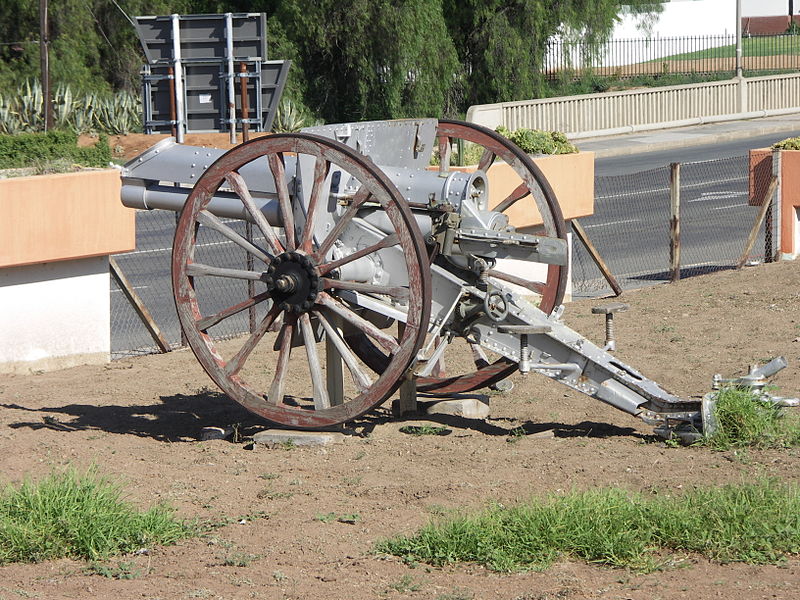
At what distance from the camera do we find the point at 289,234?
24.1ft

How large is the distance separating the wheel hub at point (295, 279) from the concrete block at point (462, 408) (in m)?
1.53

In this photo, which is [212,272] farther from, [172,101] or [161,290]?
[172,101]

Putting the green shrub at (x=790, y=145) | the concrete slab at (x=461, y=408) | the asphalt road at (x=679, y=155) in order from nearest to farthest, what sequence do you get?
1. the concrete slab at (x=461, y=408)
2. the green shrub at (x=790, y=145)
3. the asphalt road at (x=679, y=155)

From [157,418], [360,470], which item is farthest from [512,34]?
[360,470]

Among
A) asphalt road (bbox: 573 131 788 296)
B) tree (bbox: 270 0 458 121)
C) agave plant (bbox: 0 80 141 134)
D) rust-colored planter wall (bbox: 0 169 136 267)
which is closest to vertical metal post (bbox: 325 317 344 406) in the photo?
rust-colored planter wall (bbox: 0 169 136 267)

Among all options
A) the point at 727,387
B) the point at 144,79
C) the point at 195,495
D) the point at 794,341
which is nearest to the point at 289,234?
the point at 195,495

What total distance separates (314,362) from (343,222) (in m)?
0.85

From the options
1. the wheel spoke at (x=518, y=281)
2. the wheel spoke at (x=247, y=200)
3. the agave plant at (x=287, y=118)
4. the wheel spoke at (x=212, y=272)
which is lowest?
the wheel spoke at (x=518, y=281)

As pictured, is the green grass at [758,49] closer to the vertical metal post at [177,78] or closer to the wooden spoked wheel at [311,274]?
the vertical metal post at [177,78]

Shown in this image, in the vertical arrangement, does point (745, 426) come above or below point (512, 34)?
below

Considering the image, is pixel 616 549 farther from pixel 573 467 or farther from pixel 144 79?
pixel 144 79

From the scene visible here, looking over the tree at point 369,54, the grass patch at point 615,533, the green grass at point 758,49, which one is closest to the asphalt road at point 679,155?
the tree at point 369,54

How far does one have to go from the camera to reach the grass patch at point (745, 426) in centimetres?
706

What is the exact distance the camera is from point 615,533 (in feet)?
18.2
